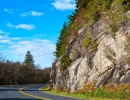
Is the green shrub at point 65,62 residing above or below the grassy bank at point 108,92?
above

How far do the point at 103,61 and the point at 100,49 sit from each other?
4.22 feet

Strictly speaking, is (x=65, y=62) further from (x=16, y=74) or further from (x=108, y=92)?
(x=16, y=74)

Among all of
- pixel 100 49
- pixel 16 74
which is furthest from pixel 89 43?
pixel 16 74

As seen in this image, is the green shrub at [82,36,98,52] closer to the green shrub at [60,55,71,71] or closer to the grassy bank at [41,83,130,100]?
the grassy bank at [41,83,130,100]

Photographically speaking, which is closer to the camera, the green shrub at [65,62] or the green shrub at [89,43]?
the green shrub at [89,43]

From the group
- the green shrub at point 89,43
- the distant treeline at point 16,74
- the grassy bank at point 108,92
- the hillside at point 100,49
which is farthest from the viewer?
the distant treeline at point 16,74

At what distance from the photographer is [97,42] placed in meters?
28.1

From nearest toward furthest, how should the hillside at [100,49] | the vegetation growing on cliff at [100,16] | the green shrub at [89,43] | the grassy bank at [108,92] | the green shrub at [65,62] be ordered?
the grassy bank at [108,92], the hillside at [100,49], the vegetation growing on cliff at [100,16], the green shrub at [89,43], the green shrub at [65,62]

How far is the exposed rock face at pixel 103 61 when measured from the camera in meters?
24.0

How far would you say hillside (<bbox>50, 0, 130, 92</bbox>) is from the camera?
80.7 feet

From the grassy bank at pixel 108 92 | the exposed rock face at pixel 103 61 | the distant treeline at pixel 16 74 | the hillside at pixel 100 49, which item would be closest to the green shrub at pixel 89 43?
the hillside at pixel 100 49

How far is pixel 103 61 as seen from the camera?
26078 mm

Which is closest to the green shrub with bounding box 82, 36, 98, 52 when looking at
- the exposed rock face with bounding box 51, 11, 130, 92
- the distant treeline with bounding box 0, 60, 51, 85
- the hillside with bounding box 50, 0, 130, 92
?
the hillside with bounding box 50, 0, 130, 92

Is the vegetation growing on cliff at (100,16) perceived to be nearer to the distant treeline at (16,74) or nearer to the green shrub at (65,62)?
the green shrub at (65,62)
